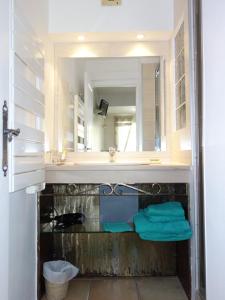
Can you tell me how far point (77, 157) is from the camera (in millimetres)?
2678

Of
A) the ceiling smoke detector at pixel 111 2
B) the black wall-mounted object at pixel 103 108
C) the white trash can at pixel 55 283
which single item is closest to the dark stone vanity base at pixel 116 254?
the white trash can at pixel 55 283

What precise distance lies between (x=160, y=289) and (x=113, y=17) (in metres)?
2.21

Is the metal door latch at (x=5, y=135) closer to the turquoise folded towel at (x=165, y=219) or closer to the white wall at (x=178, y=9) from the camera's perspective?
the turquoise folded towel at (x=165, y=219)

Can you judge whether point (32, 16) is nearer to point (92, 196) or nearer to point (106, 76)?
point (106, 76)

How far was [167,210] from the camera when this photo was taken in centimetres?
201

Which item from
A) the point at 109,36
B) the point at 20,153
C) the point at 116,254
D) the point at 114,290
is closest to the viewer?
the point at 20,153

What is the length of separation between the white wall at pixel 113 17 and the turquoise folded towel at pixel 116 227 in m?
1.61

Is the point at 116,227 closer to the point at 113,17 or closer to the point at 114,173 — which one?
the point at 114,173

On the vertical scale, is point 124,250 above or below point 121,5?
below

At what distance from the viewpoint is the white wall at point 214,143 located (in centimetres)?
118

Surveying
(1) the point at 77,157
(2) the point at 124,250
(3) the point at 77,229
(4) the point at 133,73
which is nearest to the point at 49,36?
(4) the point at 133,73

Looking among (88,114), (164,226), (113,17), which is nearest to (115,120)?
(88,114)

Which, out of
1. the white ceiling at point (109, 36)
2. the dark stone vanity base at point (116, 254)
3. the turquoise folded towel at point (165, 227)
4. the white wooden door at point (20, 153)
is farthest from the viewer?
the white ceiling at point (109, 36)

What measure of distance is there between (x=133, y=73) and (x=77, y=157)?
0.93 meters
